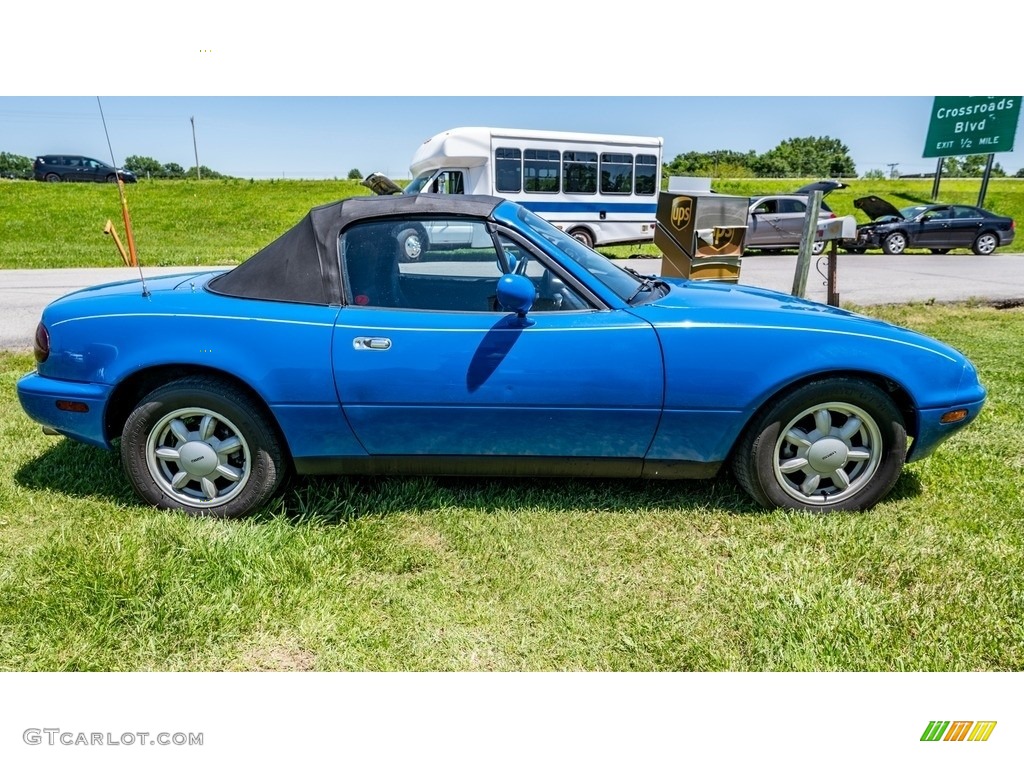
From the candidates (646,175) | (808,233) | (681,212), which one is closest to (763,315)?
(808,233)

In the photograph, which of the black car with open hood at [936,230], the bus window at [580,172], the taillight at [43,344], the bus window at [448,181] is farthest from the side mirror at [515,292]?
the black car with open hood at [936,230]

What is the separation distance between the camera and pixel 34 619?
2.39 metres

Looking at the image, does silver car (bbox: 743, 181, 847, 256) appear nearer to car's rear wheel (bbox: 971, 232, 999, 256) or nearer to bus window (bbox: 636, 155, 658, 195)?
bus window (bbox: 636, 155, 658, 195)

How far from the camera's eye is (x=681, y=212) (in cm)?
677

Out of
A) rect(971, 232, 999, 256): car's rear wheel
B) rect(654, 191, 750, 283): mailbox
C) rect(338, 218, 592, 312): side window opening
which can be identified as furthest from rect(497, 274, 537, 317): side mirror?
rect(971, 232, 999, 256): car's rear wheel

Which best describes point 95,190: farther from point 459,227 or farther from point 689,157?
point 689,157

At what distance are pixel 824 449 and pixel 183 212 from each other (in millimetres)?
25023

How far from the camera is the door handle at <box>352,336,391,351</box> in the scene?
280cm

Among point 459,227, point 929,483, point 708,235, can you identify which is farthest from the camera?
point 708,235

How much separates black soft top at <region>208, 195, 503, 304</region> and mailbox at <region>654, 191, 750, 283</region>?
407 cm

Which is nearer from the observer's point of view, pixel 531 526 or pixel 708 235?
pixel 531 526

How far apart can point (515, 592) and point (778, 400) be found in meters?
1.41

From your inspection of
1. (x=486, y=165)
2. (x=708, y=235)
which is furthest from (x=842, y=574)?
(x=486, y=165)

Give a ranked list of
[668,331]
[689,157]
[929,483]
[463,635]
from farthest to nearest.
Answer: [689,157] → [929,483] → [668,331] → [463,635]
